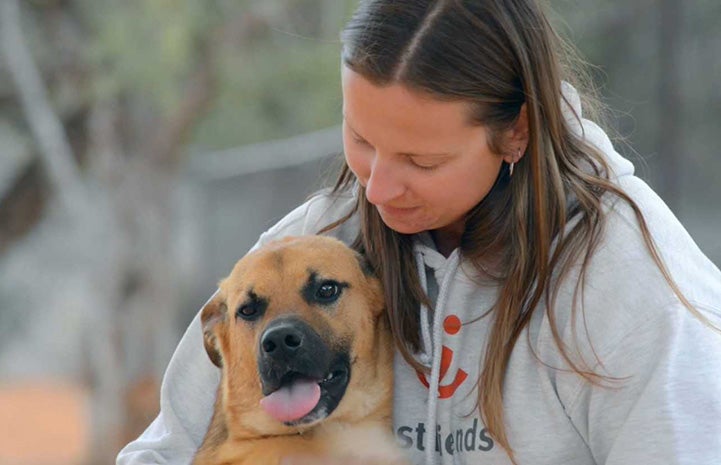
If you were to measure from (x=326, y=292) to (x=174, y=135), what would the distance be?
5221 mm

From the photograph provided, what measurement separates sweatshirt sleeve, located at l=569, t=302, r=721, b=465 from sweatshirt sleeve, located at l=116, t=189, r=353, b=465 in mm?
823

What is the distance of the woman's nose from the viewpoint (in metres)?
2.11

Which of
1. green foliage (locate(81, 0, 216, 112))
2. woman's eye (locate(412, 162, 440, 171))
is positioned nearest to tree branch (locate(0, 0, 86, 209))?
green foliage (locate(81, 0, 216, 112))

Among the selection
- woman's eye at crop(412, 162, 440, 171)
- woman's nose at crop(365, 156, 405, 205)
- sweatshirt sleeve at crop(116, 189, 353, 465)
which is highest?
woman's eye at crop(412, 162, 440, 171)

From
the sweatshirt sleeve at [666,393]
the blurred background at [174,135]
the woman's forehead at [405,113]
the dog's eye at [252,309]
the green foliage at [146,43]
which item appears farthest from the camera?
the blurred background at [174,135]

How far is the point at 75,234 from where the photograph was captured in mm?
8367

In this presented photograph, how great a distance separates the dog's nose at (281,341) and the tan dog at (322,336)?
0.35ft

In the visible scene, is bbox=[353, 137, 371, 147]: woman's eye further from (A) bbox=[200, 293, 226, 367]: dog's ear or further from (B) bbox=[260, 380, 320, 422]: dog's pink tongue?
(A) bbox=[200, 293, 226, 367]: dog's ear

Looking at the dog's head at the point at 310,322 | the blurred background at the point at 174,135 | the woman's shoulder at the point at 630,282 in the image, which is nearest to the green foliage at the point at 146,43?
the blurred background at the point at 174,135

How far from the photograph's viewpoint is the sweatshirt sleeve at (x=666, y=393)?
1911 mm

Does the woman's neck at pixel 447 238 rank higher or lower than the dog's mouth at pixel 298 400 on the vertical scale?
higher

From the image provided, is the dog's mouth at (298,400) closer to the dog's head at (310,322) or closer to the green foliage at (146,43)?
the dog's head at (310,322)

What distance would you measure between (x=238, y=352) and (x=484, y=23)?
928mm

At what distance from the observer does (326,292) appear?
8.30ft
